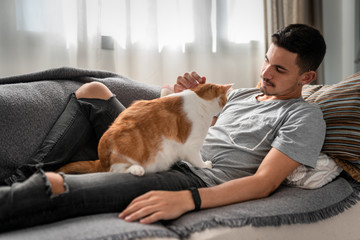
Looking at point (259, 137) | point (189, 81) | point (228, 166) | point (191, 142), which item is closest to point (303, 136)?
point (259, 137)

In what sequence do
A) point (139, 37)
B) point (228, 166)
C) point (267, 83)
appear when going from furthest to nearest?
point (139, 37)
point (267, 83)
point (228, 166)

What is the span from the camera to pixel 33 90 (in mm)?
1539

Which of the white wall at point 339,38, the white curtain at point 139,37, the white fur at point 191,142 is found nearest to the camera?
the white fur at point 191,142

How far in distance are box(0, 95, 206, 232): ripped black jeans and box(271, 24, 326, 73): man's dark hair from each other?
0.65 m

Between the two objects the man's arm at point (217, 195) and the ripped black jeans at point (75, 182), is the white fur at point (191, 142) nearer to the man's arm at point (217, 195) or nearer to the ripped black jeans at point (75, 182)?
the ripped black jeans at point (75, 182)

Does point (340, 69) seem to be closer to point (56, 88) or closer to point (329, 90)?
point (329, 90)

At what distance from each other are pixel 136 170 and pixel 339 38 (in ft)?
7.88

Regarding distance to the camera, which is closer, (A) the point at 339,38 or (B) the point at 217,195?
(B) the point at 217,195

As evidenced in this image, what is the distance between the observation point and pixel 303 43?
1.36 m

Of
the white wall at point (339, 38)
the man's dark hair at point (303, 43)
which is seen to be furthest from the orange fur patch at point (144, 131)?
the white wall at point (339, 38)

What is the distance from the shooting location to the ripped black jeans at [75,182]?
35.2 inches

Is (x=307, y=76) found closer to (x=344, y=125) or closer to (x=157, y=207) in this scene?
(x=344, y=125)

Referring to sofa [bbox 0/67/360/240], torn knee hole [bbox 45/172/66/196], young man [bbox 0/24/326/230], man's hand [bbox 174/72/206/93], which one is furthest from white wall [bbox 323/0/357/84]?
torn knee hole [bbox 45/172/66/196]

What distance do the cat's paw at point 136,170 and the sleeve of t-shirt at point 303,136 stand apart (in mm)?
490
